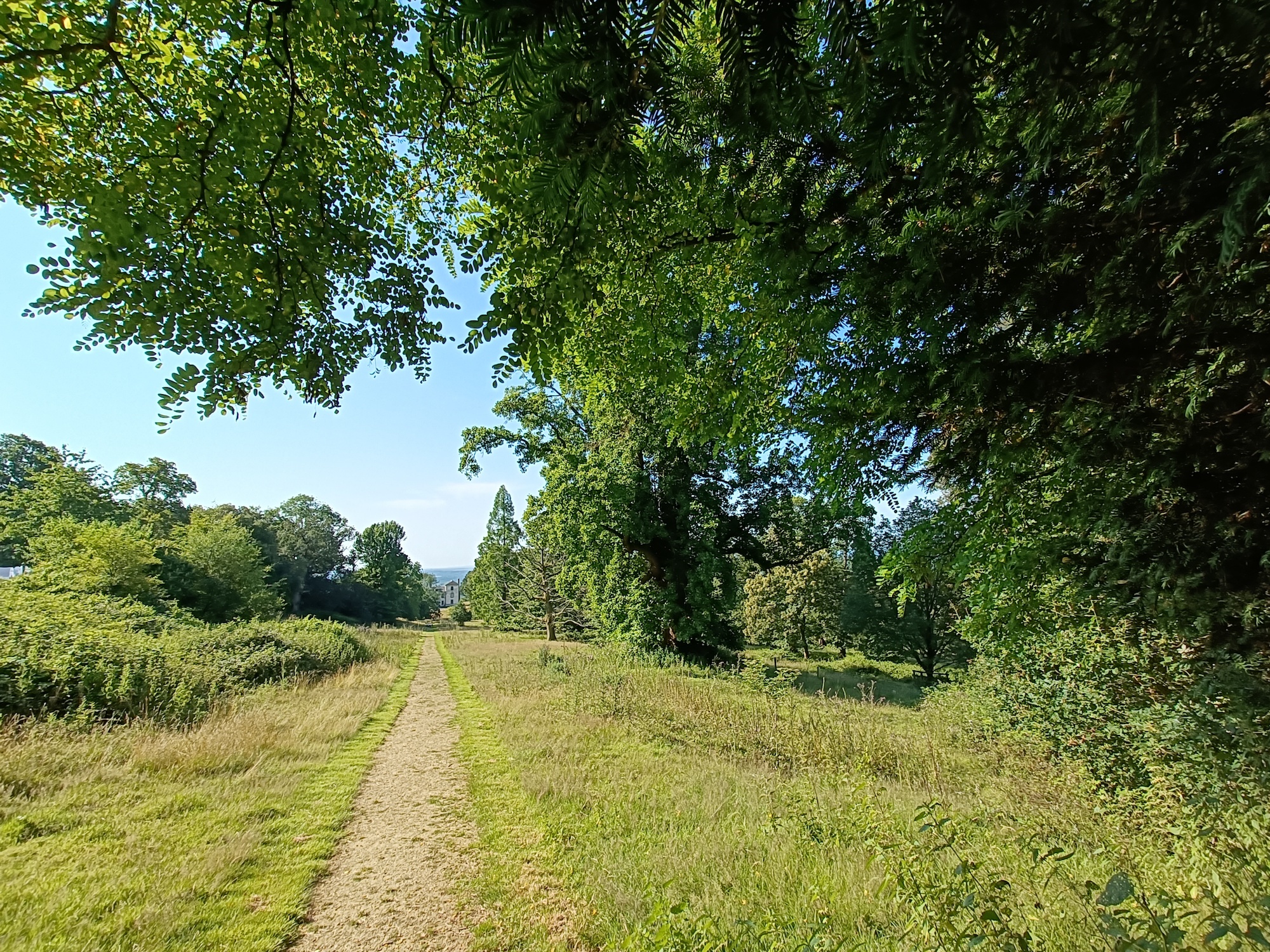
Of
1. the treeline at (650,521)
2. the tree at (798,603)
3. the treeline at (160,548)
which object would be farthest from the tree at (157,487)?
the tree at (798,603)

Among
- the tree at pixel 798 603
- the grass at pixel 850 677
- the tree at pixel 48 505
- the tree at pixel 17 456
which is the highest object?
the tree at pixel 17 456

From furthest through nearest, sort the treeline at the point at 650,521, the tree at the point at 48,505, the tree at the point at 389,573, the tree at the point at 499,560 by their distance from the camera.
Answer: the tree at the point at 389,573 → the tree at the point at 499,560 → the tree at the point at 48,505 → the treeline at the point at 650,521

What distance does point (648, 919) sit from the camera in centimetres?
328

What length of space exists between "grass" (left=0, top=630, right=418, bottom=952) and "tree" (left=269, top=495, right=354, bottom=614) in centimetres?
4732

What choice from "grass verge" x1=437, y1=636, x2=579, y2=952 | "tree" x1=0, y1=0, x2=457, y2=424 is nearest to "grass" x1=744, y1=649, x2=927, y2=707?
"grass verge" x1=437, y1=636, x2=579, y2=952

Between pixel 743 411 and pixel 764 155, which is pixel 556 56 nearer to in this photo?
pixel 764 155

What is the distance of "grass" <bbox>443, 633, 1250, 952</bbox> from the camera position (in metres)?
2.69

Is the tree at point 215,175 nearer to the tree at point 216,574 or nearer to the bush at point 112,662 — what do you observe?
the bush at point 112,662

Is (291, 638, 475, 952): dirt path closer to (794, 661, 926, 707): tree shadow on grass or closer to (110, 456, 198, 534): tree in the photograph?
(794, 661, 926, 707): tree shadow on grass

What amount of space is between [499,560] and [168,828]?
3219cm

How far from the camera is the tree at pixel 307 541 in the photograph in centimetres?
5031

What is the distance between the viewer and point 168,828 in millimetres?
4992

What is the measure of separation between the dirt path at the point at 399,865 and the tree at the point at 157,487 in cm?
4452

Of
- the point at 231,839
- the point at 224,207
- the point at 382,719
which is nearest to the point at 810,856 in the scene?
the point at 231,839
